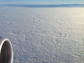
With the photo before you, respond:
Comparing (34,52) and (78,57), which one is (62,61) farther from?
(34,52)

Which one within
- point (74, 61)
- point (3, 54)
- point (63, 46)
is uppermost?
point (63, 46)

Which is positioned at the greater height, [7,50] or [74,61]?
[7,50]

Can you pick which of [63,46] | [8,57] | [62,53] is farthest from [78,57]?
[8,57]

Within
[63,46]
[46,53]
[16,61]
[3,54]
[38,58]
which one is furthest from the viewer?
[63,46]

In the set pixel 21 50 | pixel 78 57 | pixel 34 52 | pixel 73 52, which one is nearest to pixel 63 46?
pixel 73 52

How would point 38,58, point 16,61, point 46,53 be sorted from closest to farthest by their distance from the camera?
point 16,61 → point 38,58 → point 46,53

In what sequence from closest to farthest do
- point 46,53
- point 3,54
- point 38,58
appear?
point 3,54
point 38,58
point 46,53

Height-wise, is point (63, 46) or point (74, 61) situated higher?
point (63, 46)

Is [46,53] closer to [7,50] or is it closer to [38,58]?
[38,58]

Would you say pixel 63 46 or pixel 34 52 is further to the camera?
pixel 63 46
